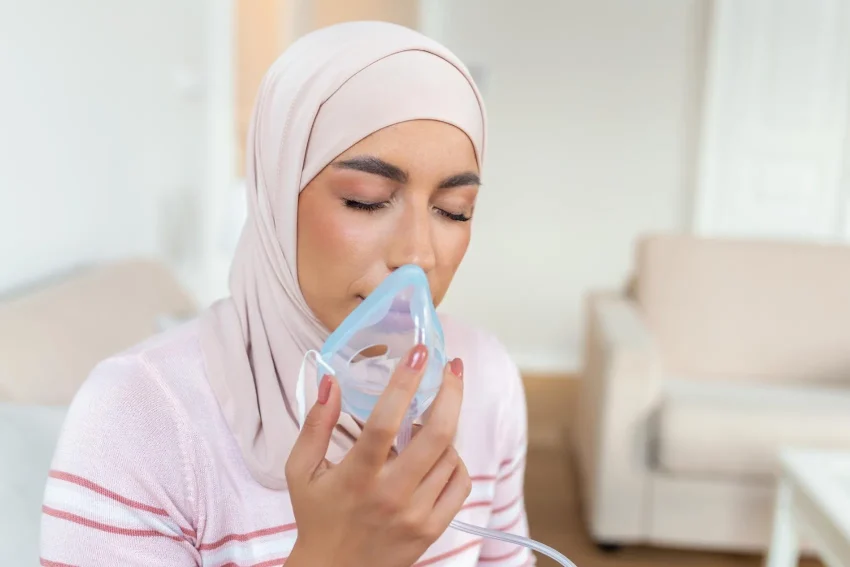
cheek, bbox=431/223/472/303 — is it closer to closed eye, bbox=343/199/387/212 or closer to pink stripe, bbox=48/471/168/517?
closed eye, bbox=343/199/387/212

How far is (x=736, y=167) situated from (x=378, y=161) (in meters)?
3.49

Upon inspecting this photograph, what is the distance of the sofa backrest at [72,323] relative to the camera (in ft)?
3.75

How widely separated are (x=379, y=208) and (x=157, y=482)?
33cm

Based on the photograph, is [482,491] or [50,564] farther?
[482,491]

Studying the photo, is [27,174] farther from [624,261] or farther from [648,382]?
[624,261]

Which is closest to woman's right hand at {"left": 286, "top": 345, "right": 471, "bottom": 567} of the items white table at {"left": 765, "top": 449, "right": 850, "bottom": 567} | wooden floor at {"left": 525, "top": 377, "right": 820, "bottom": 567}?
white table at {"left": 765, "top": 449, "right": 850, "bottom": 567}

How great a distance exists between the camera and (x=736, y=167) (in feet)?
12.5

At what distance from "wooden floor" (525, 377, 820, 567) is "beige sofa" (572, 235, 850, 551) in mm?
58

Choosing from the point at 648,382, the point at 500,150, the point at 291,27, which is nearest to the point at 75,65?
the point at 291,27

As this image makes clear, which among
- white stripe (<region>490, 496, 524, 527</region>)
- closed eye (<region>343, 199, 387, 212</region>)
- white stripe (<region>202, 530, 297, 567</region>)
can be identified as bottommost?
white stripe (<region>490, 496, 524, 527</region>)

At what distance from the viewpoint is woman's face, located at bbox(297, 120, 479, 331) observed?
73 centimetres

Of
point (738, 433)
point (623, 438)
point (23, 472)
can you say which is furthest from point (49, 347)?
point (738, 433)

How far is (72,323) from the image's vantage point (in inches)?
50.9

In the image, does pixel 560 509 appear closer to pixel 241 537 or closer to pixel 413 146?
pixel 241 537
